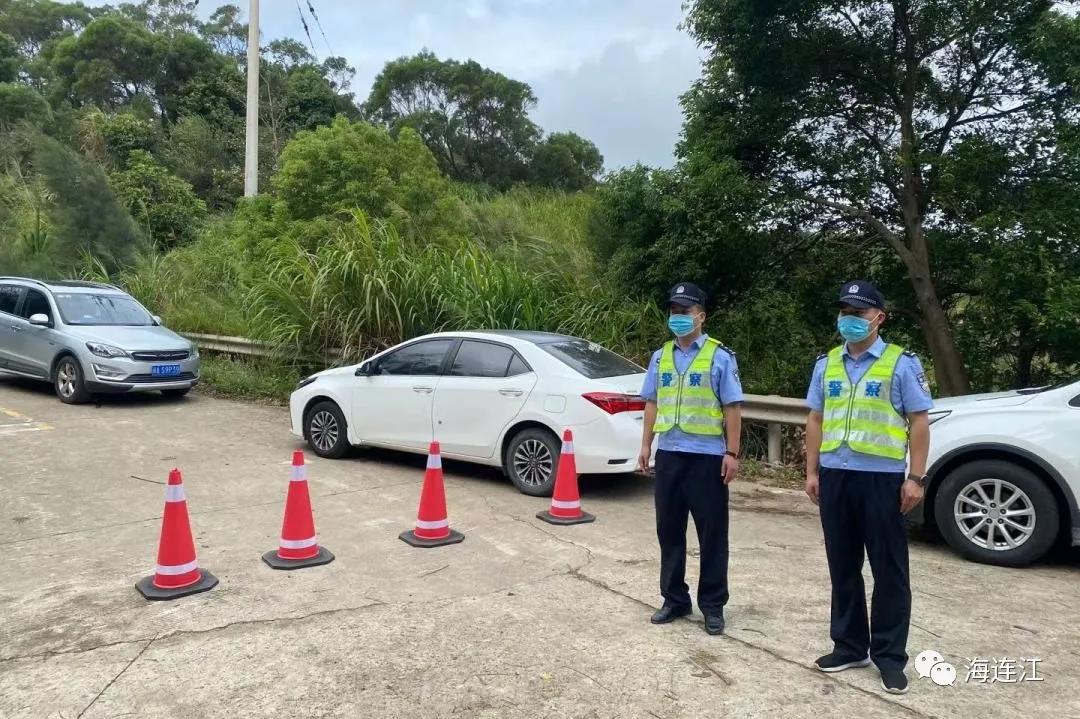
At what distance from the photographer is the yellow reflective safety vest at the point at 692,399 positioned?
14.6ft

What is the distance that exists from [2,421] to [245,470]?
4.42 metres

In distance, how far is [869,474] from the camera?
380 centimetres

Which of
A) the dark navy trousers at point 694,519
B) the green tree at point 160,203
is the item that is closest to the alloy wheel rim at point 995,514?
the dark navy trousers at point 694,519

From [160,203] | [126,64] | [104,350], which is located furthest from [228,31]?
[104,350]

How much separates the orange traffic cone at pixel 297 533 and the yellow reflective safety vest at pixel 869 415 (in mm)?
3277

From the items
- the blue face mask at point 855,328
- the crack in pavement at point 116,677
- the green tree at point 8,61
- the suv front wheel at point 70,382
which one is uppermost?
the green tree at point 8,61

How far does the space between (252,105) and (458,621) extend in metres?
17.3

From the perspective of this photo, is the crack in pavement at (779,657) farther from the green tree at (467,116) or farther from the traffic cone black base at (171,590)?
the green tree at (467,116)

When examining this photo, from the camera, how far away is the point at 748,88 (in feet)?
36.4

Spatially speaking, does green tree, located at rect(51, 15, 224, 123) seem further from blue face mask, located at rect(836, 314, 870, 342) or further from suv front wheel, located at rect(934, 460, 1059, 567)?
blue face mask, located at rect(836, 314, 870, 342)

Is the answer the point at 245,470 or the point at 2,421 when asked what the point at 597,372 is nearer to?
the point at 245,470

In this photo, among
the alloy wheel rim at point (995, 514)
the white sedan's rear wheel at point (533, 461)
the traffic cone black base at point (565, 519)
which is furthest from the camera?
the white sedan's rear wheel at point (533, 461)

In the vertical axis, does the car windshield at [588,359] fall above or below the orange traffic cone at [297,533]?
above

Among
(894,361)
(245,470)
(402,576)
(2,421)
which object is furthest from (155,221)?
(894,361)
